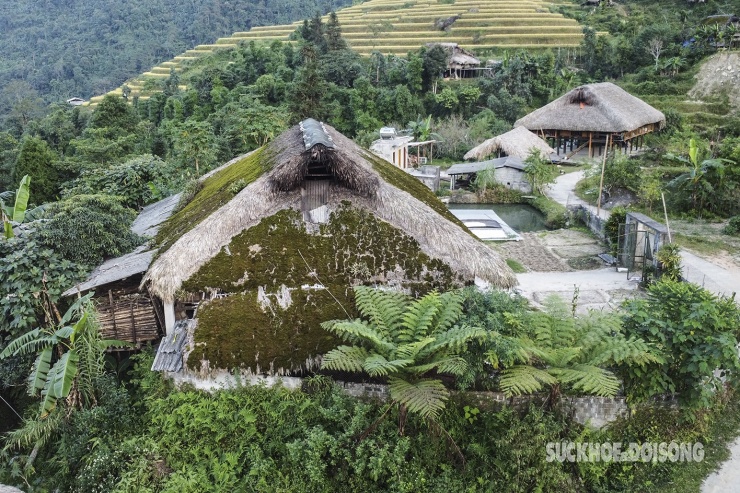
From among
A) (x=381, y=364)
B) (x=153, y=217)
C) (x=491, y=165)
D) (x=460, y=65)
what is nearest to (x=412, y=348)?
(x=381, y=364)

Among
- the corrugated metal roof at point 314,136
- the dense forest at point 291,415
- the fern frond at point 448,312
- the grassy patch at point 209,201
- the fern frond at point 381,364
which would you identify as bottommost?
the dense forest at point 291,415

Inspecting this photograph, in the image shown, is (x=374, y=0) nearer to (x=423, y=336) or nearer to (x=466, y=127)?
(x=466, y=127)

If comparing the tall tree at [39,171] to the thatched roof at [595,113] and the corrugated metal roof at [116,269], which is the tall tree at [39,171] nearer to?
the corrugated metal roof at [116,269]

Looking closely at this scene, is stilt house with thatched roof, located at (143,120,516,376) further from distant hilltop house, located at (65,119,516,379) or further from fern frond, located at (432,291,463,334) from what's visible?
fern frond, located at (432,291,463,334)

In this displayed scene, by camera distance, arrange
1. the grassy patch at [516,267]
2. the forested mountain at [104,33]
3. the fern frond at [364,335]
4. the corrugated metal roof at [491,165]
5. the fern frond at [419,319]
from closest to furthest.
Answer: the fern frond at [364,335] → the fern frond at [419,319] → the grassy patch at [516,267] → the corrugated metal roof at [491,165] → the forested mountain at [104,33]

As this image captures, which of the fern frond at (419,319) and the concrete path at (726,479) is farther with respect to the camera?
the fern frond at (419,319)

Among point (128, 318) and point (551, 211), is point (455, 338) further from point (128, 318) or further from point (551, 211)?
point (551, 211)

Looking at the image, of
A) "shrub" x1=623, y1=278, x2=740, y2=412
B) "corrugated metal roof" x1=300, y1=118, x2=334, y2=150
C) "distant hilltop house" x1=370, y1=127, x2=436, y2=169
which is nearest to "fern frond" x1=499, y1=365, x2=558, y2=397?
"shrub" x1=623, y1=278, x2=740, y2=412

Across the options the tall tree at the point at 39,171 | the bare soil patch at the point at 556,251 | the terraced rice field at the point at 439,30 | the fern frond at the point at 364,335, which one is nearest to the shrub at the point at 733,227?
the bare soil patch at the point at 556,251
